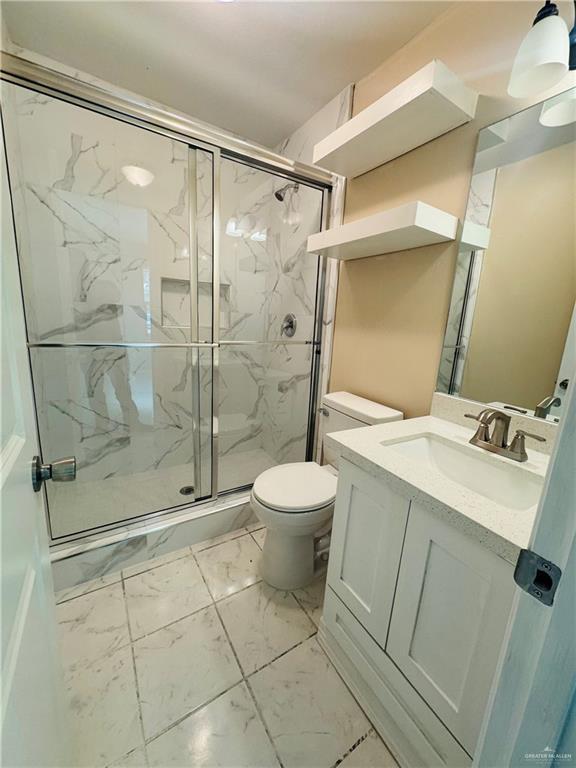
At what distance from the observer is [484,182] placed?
115 centimetres

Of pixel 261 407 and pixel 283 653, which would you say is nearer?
pixel 283 653

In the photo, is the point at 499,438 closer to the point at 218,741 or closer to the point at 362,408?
the point at 362,408

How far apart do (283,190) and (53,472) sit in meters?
2.26

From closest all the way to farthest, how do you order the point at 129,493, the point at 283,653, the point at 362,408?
the point at 283,653, the point at 362,408, the point at 129,493

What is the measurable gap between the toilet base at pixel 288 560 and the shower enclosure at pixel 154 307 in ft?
1.97

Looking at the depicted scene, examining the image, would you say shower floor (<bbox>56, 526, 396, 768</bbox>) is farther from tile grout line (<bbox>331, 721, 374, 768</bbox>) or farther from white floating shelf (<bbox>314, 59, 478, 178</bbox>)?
white floating shelf (<bbox>314, 59, 478, 178</bbox>)

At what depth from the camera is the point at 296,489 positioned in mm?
1396

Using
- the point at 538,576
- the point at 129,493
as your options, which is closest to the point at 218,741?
the point at 538,576

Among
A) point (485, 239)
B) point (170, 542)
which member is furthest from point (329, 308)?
point (170, 542)

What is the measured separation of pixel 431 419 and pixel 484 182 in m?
0.93

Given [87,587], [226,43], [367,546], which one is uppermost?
[226,43]

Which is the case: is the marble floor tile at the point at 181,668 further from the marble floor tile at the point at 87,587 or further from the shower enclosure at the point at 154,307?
the shower enclosure at the point at 154,307

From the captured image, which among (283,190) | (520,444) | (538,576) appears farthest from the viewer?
(283,190)

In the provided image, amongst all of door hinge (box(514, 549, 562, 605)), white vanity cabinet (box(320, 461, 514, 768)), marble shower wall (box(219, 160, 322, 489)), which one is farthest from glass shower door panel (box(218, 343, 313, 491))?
door hinge (box(514, 549, 562, 605))
